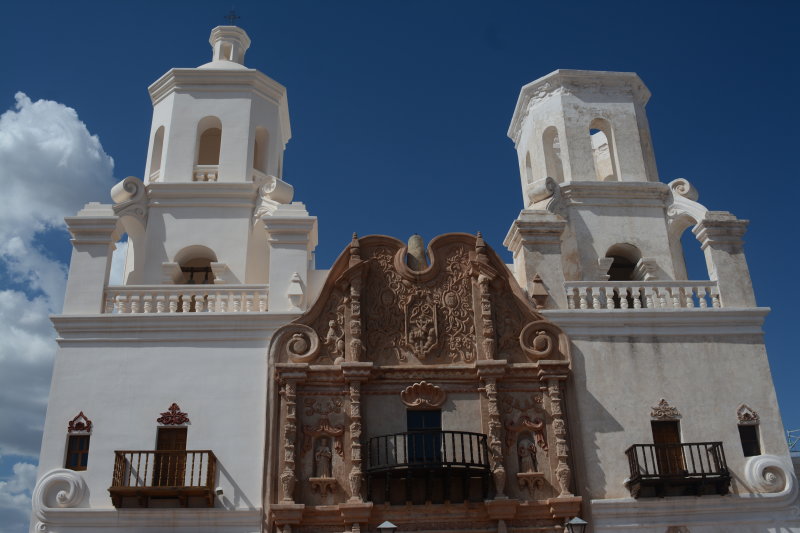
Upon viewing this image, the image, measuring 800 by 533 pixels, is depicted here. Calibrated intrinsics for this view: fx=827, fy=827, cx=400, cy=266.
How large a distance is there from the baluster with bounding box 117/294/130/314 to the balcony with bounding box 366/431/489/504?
19.9ft

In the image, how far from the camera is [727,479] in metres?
16.5

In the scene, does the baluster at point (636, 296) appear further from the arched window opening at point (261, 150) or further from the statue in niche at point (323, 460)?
the arched window opening at point (261, 150)

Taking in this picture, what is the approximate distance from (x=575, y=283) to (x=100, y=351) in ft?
34.3

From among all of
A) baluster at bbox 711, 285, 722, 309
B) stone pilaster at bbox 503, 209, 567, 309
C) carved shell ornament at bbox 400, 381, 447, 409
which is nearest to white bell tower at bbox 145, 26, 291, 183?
stone pilaster at bbox 503, 209, 567, 309

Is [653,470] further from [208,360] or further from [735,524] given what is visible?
[208,360]

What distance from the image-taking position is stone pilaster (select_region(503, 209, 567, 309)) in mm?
18703

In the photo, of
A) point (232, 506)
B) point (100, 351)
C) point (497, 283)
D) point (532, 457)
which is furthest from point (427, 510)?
point (100, 351)

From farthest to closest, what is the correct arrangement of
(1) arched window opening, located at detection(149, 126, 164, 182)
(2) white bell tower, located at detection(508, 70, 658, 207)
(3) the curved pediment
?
(1) arched window opening, located at detection(149, 126, 164, 182)
(2) white bell tower, located at detection(508, 70, 658, 207)
(3) the curved pediment

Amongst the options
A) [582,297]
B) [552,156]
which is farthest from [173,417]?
[552,156]

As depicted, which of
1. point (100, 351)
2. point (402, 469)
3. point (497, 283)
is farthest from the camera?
point (497, 283)

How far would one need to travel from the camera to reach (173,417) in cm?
1681

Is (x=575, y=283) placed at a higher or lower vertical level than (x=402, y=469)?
higher

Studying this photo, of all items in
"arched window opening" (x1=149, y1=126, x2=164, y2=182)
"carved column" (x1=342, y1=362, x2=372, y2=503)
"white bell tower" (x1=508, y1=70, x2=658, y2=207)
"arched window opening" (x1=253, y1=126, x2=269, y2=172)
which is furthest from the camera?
"arched window opening" (x1=253, y1=126, x2=269, y2=172)

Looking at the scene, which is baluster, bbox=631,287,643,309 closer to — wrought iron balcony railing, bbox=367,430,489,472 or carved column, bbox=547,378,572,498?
carved column, bbox=547,378,572,498
